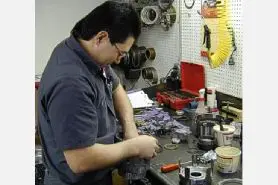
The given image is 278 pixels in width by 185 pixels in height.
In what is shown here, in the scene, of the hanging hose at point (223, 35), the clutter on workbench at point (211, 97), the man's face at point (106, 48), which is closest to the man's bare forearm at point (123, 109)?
the man's face at point (106, 48)

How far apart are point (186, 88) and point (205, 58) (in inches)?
12.1

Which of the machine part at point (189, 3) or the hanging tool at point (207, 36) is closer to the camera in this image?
the hanging tool at point (207, 36)

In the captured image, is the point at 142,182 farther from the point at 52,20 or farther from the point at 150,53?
the point at 52,20

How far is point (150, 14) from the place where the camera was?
289 centimetres

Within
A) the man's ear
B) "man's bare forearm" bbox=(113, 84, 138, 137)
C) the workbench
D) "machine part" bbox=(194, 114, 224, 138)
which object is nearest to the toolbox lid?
"machine part" bbox=(194, 114, 224, 138)

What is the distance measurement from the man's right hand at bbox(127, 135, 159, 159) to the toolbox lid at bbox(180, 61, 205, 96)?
3.48 ft

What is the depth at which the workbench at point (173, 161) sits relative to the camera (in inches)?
53.9

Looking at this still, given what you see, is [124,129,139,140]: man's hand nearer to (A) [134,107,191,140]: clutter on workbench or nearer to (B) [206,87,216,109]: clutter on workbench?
(A) [134,107,191,140]: clutter on workbench

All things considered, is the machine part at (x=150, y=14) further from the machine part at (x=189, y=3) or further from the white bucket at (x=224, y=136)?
the white bucket at (x=224, y=136)

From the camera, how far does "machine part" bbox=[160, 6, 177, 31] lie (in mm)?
2674

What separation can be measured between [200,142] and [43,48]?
2.16m

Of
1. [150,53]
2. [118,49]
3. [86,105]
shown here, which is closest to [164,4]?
[150,53]
